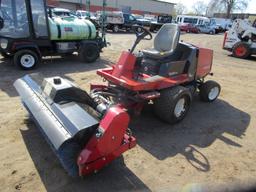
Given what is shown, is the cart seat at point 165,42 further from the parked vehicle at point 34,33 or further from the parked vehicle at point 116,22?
the parked vehicle at point 116,22

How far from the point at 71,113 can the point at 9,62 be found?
5780 millimetres

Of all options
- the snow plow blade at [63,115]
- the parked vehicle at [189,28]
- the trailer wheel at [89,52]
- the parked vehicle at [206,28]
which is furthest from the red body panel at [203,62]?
the parked vehicle at [206,28]

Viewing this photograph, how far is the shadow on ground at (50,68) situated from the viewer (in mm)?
5875

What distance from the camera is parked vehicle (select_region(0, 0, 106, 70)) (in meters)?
6.63

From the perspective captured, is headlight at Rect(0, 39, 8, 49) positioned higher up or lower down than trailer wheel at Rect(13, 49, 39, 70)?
higher up

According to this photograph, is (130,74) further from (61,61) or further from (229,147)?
(61,61)

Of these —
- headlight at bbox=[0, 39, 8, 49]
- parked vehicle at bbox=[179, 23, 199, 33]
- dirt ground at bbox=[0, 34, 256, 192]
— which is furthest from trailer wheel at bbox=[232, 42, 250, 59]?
parked vehicle at bbox=[179, 23, 199, 33]

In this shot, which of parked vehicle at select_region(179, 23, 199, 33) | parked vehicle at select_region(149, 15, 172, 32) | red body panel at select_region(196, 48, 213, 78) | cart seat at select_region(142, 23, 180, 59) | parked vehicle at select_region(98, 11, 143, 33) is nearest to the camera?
cart seat at select_region(142, 23, 180, 59)

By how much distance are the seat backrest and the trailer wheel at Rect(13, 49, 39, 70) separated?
366 centimetres

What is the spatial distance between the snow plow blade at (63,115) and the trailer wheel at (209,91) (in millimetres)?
2879

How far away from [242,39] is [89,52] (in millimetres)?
7995

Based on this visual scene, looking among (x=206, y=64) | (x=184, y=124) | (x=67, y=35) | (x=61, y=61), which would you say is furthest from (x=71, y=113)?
(x=61, y=61)

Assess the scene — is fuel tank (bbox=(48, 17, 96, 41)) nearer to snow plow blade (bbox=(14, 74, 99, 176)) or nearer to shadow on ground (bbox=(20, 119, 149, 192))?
snow plow blade (bbox=(14, 74, 99, 176))

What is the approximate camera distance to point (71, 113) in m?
2.70
